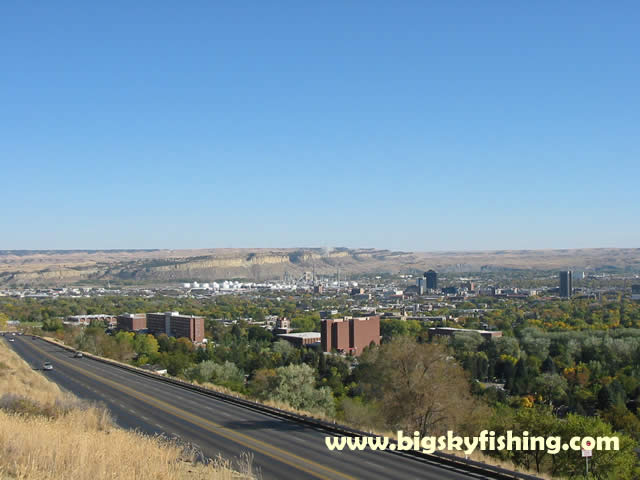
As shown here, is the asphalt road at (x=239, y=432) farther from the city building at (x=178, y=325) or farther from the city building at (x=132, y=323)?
the city building at (x=132, y=323)

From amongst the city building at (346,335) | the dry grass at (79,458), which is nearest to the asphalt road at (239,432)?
the dry grass at (79,458)

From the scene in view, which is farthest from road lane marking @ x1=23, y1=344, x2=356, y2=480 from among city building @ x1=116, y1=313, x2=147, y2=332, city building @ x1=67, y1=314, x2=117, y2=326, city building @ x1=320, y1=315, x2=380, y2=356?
city building @ x1=67, y1=314, x2=117, y2=326

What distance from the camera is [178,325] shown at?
108438 millimetres

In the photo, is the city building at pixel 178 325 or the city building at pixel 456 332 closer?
the city building at pixel 456 332

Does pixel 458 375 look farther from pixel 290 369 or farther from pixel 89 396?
pixel 89 396

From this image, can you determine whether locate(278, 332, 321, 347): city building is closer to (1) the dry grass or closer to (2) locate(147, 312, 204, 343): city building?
(2) locate(147, 312, 204, 343): city building

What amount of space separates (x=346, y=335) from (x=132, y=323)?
41355mm

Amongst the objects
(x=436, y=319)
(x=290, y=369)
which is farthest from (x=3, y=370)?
(x=436, y=319)

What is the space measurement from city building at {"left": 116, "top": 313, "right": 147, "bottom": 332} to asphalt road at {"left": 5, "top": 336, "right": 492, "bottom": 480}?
78121 millimetres

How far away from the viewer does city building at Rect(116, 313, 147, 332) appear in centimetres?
11512

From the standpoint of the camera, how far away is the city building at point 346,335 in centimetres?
9344

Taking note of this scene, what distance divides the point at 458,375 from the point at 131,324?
95.4 m

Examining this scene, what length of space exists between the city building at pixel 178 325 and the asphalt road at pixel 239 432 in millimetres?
66255

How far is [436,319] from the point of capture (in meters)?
136
